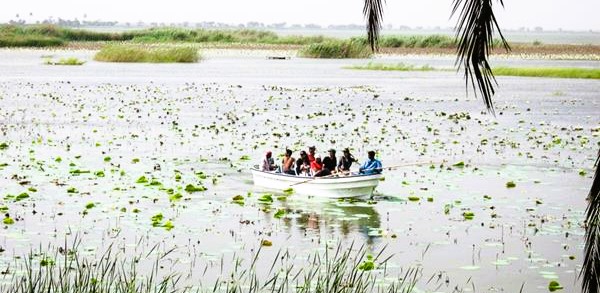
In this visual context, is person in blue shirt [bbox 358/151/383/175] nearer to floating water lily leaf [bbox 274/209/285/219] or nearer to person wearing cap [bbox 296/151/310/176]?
person wearing cap [bbox 296/151/310/176]

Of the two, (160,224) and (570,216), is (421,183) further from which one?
(160,224)

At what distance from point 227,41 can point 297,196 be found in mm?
137940

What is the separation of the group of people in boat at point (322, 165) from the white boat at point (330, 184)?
0.24m

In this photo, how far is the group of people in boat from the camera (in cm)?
2070

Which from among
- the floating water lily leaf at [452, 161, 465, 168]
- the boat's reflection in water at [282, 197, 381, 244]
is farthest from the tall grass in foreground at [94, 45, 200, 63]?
the boat's reflection in water at [282, 197, 381, 244]

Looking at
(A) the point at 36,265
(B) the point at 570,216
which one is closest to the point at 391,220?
(B) the point at 570,216

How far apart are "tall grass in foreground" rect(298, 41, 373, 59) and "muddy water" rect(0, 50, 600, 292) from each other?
164 feet

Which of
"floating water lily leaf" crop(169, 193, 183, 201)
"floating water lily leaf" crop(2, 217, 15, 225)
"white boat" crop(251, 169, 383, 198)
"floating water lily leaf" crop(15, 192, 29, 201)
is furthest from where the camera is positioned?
"white boat" crop(251, 169, 383, 198)

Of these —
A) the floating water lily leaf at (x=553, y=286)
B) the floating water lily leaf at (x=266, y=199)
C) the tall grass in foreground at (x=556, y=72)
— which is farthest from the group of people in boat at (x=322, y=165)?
the tall grass in foreground at (x=556, y=72)

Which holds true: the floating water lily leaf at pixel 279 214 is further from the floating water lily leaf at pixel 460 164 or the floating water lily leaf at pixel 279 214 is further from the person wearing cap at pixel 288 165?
the floating water lily leaf at pixel 460 164

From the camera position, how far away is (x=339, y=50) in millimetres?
106312

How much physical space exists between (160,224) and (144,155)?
36.9 feet

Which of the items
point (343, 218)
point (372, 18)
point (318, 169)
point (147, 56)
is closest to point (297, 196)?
point (318, 169)

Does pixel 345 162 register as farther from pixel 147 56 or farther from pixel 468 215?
pixel 147 56
